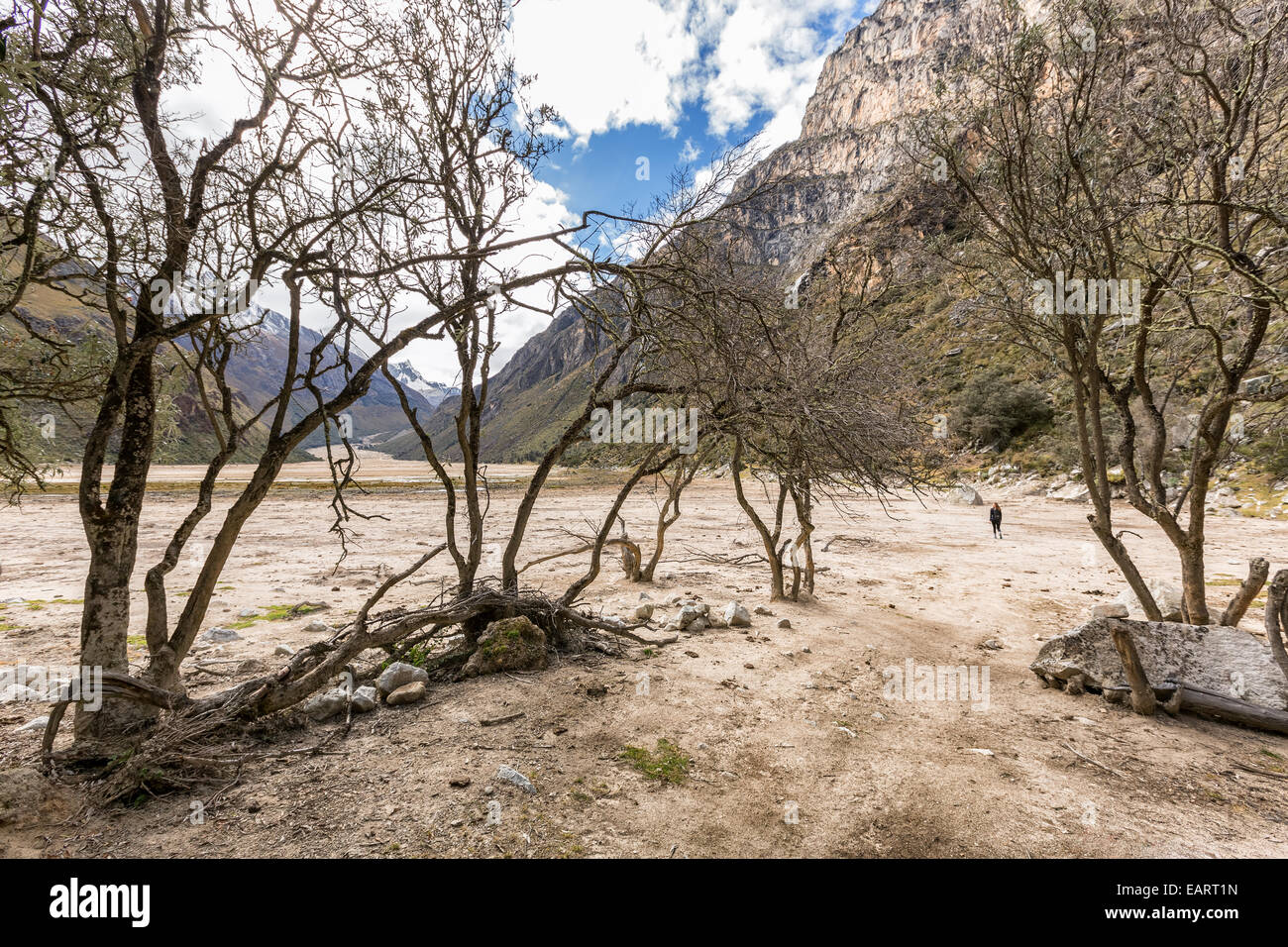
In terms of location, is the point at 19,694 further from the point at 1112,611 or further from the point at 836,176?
the point at 1112,611

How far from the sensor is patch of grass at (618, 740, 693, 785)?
3.99 metres

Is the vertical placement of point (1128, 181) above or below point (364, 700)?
above

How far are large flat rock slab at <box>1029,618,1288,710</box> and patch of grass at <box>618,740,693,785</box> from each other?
485cm

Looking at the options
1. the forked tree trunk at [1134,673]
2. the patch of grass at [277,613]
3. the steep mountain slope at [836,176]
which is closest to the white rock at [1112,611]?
the forked tree trunk at [1134,673]

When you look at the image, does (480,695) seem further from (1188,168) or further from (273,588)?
(1188,168)

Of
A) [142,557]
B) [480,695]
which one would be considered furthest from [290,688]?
[142,557]

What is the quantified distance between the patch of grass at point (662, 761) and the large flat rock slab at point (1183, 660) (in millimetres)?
4855

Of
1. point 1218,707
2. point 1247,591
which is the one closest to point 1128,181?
point 1247,591

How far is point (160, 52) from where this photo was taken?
3871 millimetres

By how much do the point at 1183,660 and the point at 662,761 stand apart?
5.74 m

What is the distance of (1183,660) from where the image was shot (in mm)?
5297

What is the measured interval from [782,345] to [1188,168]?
5.55 metres

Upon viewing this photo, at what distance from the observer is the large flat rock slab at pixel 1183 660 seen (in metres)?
4.93

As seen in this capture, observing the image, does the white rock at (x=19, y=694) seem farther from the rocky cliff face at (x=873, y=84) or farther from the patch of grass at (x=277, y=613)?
the rocky cliff face at (x=873, y=84)
